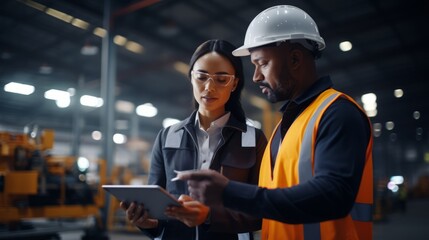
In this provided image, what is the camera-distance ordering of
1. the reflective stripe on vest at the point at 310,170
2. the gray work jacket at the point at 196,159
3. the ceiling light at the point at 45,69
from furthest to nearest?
the ceiling light at the point at 45,69 → the gray work jacket at the point at 196,159 → the reflective stripe on vest at the point at 310,170

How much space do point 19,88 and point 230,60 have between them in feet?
11.8

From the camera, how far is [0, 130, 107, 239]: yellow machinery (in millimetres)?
5680

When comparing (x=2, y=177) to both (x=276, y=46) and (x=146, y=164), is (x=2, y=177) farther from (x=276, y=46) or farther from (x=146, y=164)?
(x=146, y=164)

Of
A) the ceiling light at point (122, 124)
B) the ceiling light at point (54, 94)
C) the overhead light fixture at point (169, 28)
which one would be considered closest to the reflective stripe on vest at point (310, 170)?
the ceiling light at point (54, 94)

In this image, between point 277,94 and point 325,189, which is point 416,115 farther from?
point 325,189

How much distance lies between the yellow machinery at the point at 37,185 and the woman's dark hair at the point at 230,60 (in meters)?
4.94

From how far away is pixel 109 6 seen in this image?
6.96 m

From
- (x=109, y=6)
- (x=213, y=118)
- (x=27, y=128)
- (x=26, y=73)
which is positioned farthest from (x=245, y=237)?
(x=109, y=6)

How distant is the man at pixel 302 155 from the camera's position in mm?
1067

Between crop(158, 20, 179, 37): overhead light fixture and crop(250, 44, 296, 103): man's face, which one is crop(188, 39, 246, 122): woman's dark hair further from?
crop(158, 20, 179, 37): overhead light fixture

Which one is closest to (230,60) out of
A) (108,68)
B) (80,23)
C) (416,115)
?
(80,23)

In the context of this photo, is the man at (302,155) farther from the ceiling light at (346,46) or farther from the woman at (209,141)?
the ceiling light at (346,46)

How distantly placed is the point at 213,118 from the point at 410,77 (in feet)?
19.2

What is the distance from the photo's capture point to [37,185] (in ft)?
19.8
